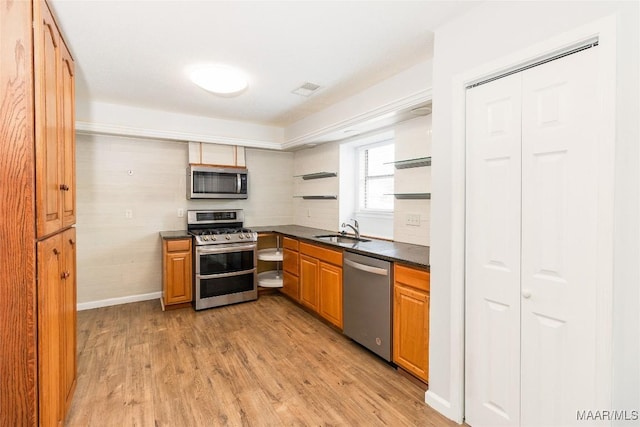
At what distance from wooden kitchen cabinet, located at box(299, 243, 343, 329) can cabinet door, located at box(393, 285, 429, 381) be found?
75cm

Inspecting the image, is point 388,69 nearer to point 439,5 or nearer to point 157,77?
point 439,5

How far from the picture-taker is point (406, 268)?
228cm

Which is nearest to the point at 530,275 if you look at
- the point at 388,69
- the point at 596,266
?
the point at 596,266

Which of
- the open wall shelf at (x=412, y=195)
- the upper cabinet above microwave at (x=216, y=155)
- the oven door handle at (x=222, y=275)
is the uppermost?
the upper cabinet above microwave at (x=216, y=155)

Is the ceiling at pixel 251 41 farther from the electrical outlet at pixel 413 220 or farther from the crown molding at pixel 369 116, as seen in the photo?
the electrical outlet at pixel 413 220

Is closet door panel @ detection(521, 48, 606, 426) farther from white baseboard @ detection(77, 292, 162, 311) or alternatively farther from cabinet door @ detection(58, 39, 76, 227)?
white baseboard @ detection(77, 292, 162, 311)

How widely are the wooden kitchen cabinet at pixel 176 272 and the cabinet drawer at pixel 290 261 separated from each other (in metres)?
1.14

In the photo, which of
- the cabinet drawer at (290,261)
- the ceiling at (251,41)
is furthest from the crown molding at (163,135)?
the cabinet drawer at (290,261)

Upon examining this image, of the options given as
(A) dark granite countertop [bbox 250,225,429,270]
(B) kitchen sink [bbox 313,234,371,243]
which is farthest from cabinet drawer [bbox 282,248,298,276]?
(A) dark granite countertop [bbox 250,225,429,270]

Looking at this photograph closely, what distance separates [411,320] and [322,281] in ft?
3.99

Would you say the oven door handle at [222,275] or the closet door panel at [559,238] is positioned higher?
the closet door panel at [559,238]

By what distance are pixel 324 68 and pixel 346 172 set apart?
163cm

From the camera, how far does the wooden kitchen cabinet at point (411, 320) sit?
2.14 m

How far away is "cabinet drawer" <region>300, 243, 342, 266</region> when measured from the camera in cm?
304
